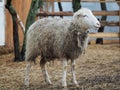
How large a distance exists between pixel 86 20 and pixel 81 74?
7.44 ft

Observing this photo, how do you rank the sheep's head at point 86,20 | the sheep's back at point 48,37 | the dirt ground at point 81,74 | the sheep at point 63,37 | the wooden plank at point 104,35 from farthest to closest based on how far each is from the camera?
the wooden plank at point 104,35 → the dirt ground at point 81,74 → the sheep's back at point 48,37 → the sheep at point 63,37 → the sheep's head at point 86,20

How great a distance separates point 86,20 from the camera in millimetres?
6520

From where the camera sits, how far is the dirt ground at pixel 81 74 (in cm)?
708

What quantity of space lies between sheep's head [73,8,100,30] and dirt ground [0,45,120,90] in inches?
42.2

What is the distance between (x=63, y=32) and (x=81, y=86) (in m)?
1.01

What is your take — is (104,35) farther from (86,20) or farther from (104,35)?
(86,20)

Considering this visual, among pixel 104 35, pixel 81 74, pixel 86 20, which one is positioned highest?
pixel 86 20

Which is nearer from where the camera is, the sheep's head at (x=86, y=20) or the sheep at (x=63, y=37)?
the sheep's head at (x=86, y=20)

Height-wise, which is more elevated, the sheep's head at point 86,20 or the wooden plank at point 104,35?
the sheep's head at point 86,20

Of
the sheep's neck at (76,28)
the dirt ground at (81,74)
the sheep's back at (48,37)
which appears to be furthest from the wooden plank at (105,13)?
the sheep's neck at (76,28)

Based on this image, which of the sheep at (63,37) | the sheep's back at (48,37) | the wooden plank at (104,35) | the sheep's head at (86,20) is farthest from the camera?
the wooden plank at (104,35)

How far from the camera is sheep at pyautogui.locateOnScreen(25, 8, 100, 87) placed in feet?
21.6

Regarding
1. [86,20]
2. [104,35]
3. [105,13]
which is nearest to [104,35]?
[104,35]

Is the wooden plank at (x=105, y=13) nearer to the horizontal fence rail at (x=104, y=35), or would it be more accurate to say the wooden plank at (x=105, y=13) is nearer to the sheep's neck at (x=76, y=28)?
the horizontal fence rail at (x=104, y=35)
